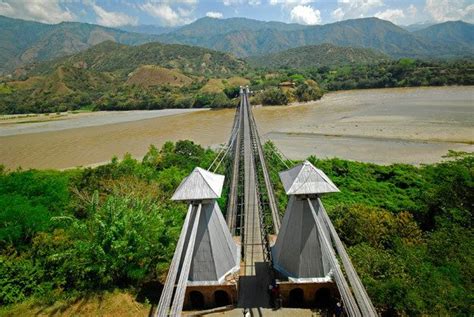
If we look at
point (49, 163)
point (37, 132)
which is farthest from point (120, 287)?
point (37, 132)

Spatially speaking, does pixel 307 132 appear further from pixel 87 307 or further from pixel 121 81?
pixel 121 81

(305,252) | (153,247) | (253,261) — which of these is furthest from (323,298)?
(153,247)

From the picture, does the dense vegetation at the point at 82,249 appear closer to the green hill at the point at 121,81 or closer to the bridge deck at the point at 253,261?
the bridge deck at the point at 253,261

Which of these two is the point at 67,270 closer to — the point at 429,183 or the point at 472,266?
the point at 472,266

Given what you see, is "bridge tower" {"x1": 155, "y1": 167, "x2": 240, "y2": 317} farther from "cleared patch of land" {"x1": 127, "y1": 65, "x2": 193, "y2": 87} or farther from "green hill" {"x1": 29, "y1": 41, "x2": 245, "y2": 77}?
"green hill" {"x1": 29, "y1": 41, "x2": 245, "y2": 77}

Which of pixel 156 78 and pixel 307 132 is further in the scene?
pixel 156 78

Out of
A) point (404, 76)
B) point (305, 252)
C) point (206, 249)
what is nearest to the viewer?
point (305, 252)

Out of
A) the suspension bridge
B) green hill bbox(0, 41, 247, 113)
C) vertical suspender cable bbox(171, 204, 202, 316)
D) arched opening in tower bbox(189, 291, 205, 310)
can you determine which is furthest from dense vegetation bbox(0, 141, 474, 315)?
green hill bbox(0, 41, 247, 113)
